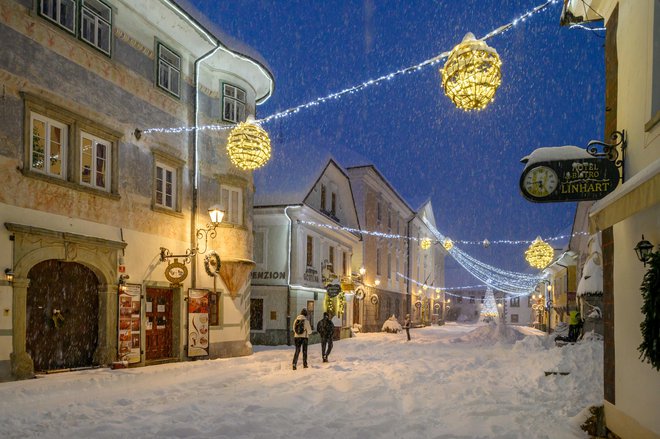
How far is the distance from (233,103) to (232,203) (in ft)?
11.5

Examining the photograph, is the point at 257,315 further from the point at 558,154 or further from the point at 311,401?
the point at 558,154

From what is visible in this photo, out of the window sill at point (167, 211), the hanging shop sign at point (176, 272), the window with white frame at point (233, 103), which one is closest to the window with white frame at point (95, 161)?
the window sill at point (167, 211)

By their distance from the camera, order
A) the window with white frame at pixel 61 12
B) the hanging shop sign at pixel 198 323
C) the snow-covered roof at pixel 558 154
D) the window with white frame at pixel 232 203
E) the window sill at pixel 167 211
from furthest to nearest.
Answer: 1. the window with white frame at pixel 232 203
2. the hanging shop sign at pixel 198 323
3. the window sill at pixel 167 211
4. the window with white frame at pixel 61 12
5. the snow-covered roof at pixel 558 154

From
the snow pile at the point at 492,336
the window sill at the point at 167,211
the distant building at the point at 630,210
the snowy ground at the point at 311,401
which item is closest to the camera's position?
the distant building at the point at 630,210

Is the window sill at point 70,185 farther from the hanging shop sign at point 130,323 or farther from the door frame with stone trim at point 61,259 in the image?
the hanging shop sign at point 130,323

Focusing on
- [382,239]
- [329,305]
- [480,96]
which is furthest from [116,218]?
[382,239]

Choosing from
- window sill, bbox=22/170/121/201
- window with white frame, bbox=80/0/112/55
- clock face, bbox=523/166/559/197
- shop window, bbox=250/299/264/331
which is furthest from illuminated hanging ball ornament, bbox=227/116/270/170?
shop window, bbox=250/299/264/331

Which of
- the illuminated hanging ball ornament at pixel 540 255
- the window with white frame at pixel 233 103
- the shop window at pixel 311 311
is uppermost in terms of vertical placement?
the window with white frame at pixel 233 103

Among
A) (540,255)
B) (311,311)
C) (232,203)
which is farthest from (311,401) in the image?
(311,311)

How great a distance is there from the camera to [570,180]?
7395 millimetres

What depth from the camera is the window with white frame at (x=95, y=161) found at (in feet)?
43.2

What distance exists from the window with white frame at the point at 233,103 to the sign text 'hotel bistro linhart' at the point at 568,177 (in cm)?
1340

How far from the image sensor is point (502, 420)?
8.23 m

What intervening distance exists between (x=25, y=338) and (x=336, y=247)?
71.8 feet
